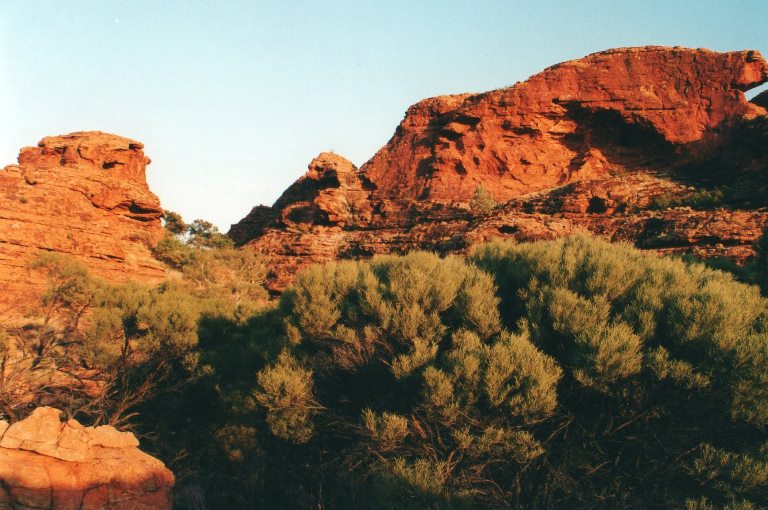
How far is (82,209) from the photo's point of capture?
31.7 metres

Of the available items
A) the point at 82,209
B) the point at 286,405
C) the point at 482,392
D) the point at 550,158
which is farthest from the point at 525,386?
the point at 550,158

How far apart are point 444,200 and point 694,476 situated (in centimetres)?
3001

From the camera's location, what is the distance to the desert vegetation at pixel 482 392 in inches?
315

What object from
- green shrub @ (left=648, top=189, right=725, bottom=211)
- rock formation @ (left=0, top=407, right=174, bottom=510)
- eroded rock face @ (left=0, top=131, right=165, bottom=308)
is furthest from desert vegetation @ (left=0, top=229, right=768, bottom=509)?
green shrub @ (left=648, top=189, right=725, bottom=211)

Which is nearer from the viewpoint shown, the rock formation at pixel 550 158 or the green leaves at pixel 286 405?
the green leaves at pixel 286 405

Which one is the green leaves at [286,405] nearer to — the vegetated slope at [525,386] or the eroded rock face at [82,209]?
the vegetated slope at [525,386]

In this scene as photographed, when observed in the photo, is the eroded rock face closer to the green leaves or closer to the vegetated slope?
the green leaves

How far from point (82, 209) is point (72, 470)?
28126 millimetres

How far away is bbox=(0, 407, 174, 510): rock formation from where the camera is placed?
699 cm

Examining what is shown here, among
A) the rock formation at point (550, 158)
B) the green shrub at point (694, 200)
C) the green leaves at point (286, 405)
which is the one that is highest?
the rock formation at point (550, 158)

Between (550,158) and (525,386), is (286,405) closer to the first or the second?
(525,386)

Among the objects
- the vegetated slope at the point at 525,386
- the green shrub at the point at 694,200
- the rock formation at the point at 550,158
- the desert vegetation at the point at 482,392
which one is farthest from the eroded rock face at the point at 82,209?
the green shrub at the point at 694,200

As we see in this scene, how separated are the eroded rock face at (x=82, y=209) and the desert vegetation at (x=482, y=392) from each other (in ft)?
52.0

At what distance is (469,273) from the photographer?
10.6m
